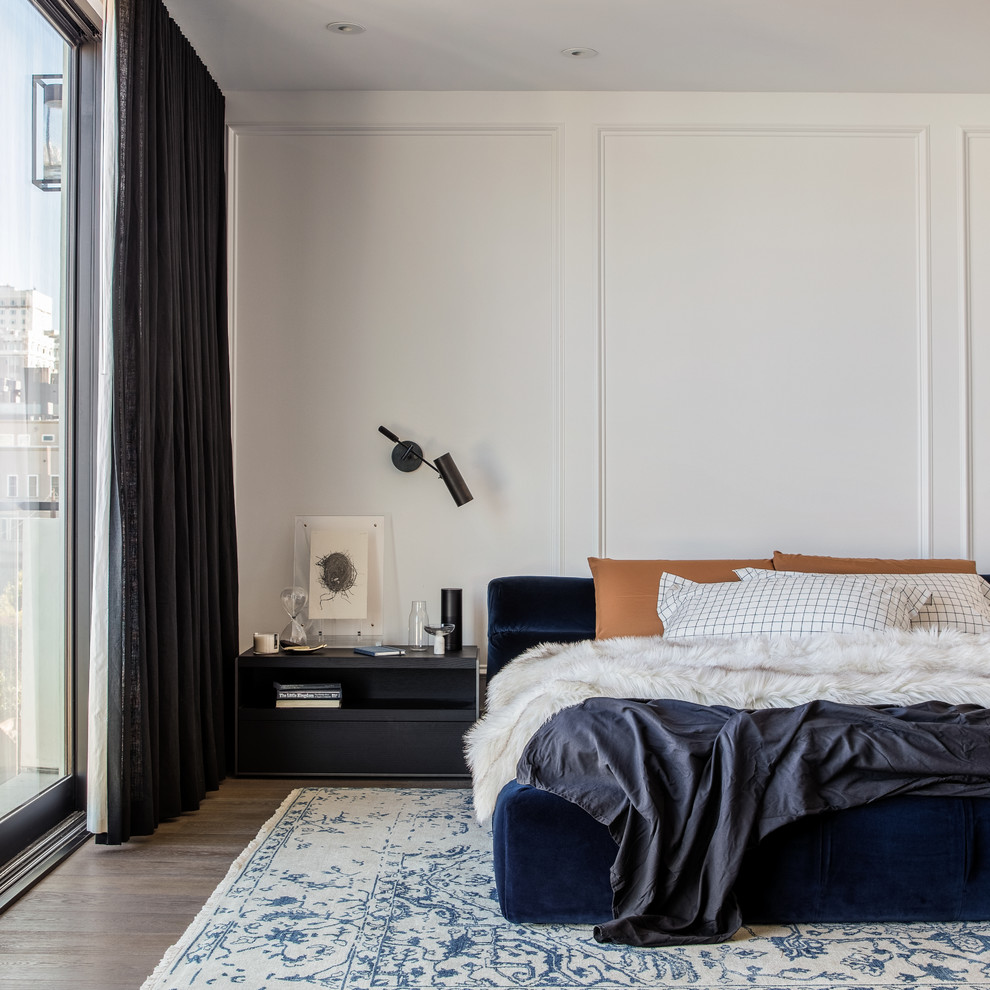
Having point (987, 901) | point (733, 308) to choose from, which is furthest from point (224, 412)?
point (987, 901)

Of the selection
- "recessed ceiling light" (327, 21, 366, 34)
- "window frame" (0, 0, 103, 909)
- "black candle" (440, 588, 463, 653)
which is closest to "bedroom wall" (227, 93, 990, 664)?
"black candle" (440, 588, 463, 653)

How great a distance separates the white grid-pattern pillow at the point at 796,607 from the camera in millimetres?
3301

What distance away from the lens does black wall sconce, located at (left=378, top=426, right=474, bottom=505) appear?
13.0 ft

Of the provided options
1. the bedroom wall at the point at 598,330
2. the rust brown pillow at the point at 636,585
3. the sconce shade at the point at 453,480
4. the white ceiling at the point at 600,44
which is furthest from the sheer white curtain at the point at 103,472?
the rust brown pillow at the point at 636,585

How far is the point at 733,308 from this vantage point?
13.6ft

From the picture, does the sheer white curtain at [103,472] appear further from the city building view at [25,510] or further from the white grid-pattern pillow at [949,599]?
the white grid-pattern pillow at [949,599]

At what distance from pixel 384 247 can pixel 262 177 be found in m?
0.61

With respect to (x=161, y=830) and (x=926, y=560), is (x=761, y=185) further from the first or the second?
(x=161, y=830)

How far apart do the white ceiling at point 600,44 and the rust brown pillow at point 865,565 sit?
1992 mm

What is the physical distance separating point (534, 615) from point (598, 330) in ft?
4.14

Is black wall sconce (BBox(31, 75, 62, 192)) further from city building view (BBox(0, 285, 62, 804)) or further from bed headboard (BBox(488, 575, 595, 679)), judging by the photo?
bed headboard (BBox(488, 575, 595, 679))

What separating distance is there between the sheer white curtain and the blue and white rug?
1.71 feet

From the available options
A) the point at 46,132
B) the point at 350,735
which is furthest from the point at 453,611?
the point at 46,132

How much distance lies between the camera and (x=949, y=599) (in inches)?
139
